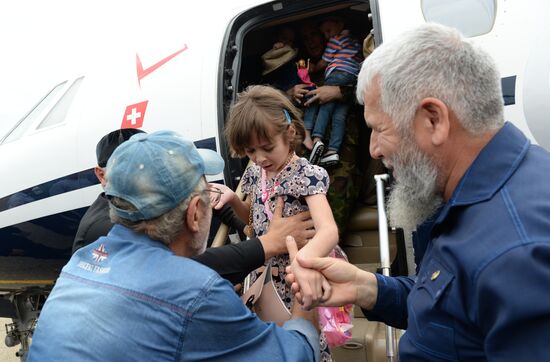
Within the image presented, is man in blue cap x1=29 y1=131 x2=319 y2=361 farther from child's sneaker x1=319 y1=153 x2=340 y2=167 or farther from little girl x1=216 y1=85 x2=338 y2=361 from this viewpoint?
child's sneaker x1=319 y1=153 x2=340 y2=167

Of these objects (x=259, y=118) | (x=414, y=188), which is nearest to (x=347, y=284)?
(x=414, y=188)

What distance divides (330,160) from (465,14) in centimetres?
139

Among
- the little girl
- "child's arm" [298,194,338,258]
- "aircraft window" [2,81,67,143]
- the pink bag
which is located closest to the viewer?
"child's arm" [298,194,338,258]

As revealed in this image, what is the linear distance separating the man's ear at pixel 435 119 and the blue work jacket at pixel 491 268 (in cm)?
11

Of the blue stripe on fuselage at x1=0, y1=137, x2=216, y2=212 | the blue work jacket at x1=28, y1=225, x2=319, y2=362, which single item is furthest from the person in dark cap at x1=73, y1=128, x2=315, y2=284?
the blue stripe on fuselage at x1=0, y1=137, x2=216, y2=212

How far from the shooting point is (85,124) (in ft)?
14.2

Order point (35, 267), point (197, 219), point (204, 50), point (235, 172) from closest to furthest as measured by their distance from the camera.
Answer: point (197, 219) → point (235, 172) → point (204, 50) → point (35, 267)

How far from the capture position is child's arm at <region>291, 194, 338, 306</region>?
180 centimetres

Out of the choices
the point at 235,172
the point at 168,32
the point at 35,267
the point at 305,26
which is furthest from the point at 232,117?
the point at 35,267

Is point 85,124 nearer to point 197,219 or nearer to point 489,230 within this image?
point 197,219

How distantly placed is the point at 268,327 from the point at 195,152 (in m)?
0.64

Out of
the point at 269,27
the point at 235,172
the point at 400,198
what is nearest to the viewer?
the point at 400,198

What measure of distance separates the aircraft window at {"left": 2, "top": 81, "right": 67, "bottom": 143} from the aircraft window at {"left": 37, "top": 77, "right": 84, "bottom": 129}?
0.58 feet

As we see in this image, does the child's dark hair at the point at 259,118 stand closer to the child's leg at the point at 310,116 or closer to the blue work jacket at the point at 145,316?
the blue work jacket at the point at 145,316
